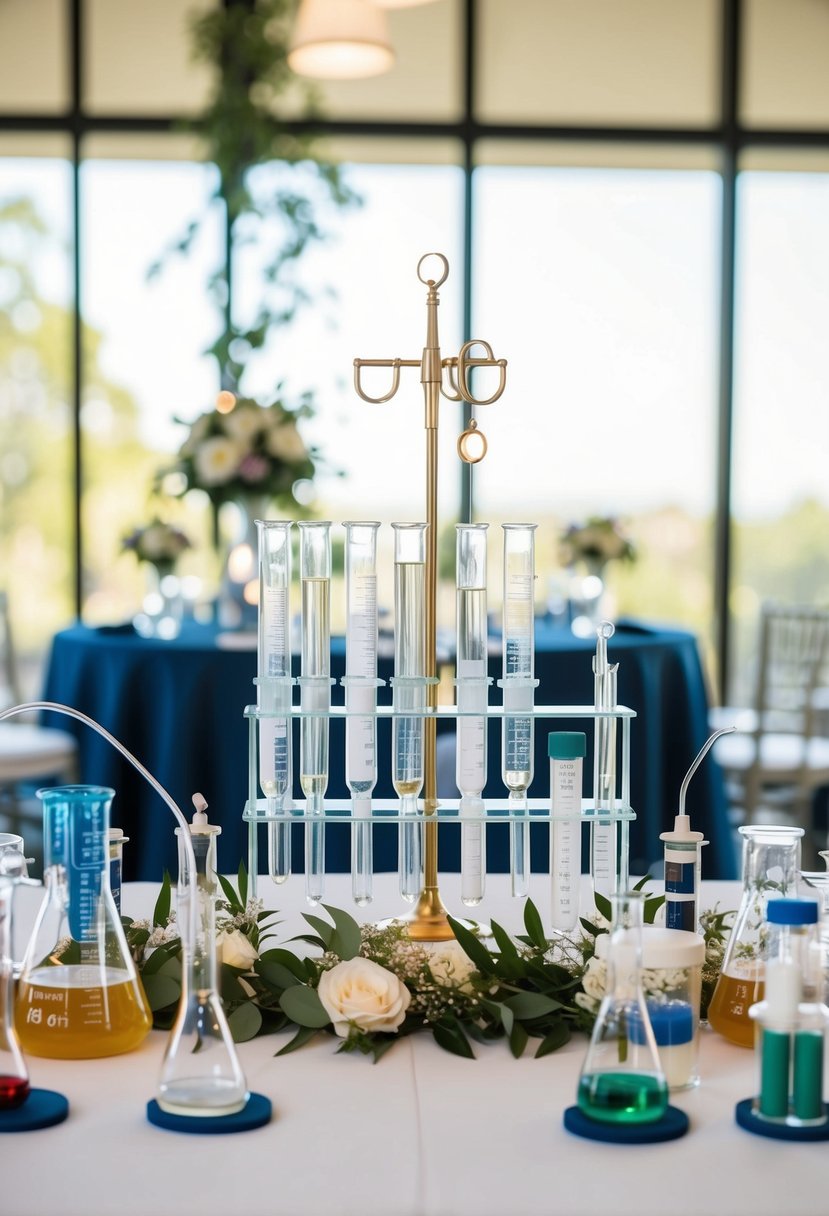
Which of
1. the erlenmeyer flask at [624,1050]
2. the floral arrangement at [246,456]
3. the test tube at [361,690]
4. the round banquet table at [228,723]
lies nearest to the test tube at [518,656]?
the test tube at [361,690]

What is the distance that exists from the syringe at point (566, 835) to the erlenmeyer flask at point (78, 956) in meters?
0.40

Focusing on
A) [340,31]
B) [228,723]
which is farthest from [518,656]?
[340,31]

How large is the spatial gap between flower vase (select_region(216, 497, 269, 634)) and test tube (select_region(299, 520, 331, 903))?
6.80 ft

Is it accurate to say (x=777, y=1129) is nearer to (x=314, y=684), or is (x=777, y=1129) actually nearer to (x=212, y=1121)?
(x=212, y=1121)

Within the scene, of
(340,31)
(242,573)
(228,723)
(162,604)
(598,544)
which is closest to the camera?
(228,723)

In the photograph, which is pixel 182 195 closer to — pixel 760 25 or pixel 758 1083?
pixel 760 25

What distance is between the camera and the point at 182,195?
561 cm

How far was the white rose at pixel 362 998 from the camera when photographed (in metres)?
1.17

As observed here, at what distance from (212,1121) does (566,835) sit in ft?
1.56

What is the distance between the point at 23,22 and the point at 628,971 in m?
5.56

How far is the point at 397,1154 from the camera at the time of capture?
0.97 m

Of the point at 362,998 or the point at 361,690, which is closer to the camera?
the point at 362,998

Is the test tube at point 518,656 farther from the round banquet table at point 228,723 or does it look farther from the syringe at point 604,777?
the round banquet table at point 228,723

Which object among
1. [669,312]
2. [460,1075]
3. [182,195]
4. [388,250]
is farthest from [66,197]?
[460,1075]
